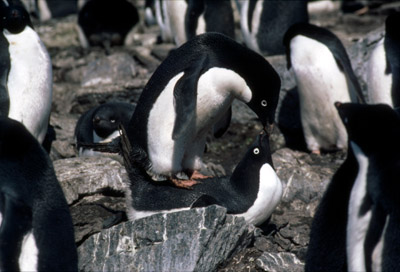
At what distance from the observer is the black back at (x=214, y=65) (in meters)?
4.93

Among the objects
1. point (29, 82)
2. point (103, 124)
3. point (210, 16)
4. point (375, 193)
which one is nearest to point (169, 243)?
point (375, 193)

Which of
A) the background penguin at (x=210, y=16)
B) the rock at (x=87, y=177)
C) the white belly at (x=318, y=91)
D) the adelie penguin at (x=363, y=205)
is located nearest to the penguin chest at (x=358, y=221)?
the adelie penguin at (x=363, y=205)

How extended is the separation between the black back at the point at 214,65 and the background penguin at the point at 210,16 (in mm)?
4386

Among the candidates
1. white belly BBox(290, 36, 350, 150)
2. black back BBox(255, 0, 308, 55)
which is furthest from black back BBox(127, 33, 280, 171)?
black back BBox(255, 0, 308, 55)

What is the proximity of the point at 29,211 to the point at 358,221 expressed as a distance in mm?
1639

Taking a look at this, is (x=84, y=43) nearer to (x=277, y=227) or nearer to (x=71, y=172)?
(x=71, y=172)

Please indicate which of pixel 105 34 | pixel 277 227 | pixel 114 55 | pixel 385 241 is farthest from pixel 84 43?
pixel 385 241

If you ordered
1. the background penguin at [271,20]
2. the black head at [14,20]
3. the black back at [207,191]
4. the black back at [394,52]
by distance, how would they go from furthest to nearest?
the background penguin at [271,20] → the black back at [394,52] → the black head at [14,20] → the black back at [207,191]

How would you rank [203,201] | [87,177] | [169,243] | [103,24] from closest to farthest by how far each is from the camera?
[169,243] → [203,201] → [87,177] → [103,24]

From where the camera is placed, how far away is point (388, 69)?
6816 mm

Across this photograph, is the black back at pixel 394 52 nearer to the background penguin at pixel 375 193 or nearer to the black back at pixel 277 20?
the black back at pixel 277 20

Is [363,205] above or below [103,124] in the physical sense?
above

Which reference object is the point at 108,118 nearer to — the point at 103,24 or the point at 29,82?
the point at 29,82

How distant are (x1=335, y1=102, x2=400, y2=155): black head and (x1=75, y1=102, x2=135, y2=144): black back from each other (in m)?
3.41
